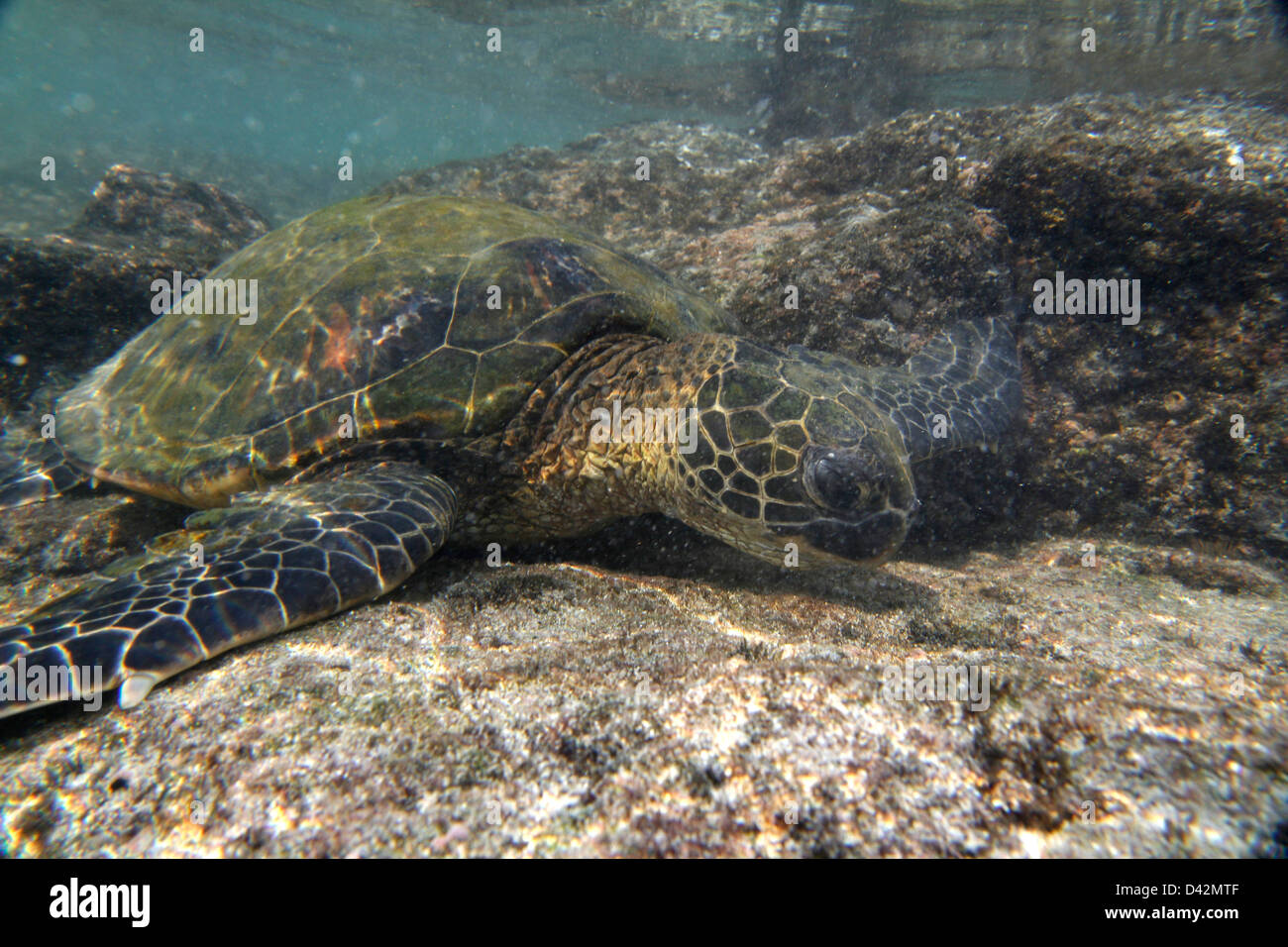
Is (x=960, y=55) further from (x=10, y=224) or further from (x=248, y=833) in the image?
(x=10, y=224)

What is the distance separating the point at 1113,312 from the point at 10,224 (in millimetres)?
21775

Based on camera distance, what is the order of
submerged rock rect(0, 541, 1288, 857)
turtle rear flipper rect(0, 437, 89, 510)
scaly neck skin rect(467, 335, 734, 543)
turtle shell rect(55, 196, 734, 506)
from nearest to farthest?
submerged rock rect(0, 541, 1288, 857) < scaly neck skin rect(467, 335, 734, 543) < turtle shell rect(55, 196, 734, 506) < turtle rear flipper rect(0, 437, 89, 510)

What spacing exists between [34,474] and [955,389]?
22.4 ft

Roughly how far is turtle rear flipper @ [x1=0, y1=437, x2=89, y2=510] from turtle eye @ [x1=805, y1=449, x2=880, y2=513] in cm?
521

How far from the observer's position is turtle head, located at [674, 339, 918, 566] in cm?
242

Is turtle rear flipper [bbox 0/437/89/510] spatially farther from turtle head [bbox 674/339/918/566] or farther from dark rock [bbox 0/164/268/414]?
turtle head [bbox 674/339/918/566]

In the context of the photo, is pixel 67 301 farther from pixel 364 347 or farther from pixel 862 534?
pixel 862 534

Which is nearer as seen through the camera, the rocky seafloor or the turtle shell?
the rocky seafloor

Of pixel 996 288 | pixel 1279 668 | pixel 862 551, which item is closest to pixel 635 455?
pixel 862 551

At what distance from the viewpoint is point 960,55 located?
56.6 feet

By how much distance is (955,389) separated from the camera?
146 inches

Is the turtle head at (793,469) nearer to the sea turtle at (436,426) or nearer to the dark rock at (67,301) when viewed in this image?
the sea turtle at (436,426)

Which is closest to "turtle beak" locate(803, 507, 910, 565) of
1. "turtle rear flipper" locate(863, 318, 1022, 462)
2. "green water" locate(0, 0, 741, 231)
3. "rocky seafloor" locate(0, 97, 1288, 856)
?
"rocky seafloor" locate(0, 97, 1288, 856)

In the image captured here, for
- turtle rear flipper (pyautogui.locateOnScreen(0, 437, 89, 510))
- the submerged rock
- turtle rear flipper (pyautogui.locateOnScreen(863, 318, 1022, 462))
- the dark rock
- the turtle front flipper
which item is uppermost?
the dark rock
